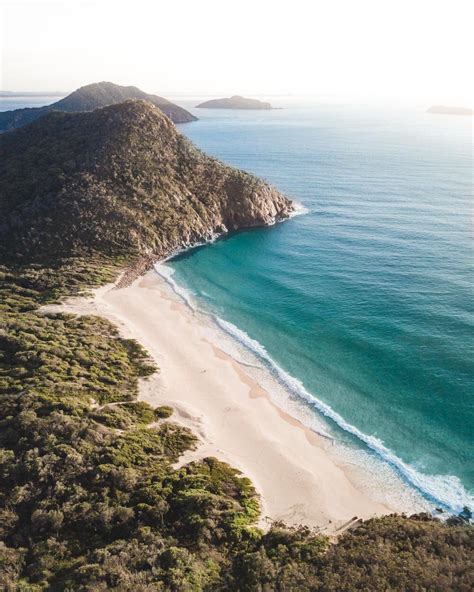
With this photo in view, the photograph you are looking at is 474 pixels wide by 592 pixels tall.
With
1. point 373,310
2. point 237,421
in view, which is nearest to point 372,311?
point 373,310

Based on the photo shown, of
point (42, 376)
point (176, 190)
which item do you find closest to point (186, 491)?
point (42, 376)

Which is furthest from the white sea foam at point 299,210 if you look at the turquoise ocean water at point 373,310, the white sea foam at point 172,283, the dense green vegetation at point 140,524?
the dense green vegetation at point 140,524

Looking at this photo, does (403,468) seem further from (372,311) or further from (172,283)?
(172,283)

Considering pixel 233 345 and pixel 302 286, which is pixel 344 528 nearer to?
pixel 233 345

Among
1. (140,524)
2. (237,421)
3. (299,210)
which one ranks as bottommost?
(237,421)

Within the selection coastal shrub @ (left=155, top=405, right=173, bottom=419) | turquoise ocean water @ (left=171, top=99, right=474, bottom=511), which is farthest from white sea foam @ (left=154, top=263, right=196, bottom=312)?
coastal shrub @ (left=155, top=405, right=173, bottom=419)

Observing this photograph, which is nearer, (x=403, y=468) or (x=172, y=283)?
(x=403, y=468)

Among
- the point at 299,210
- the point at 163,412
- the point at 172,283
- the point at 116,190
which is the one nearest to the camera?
the point at 163,412
